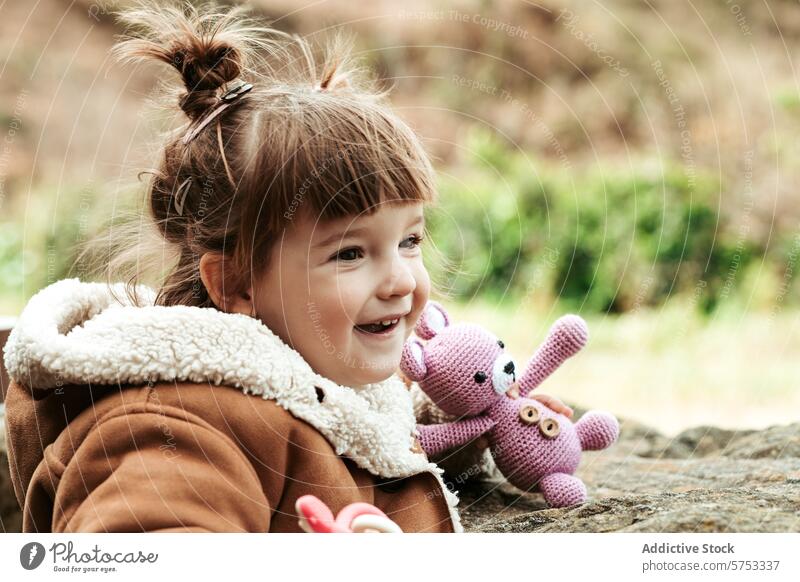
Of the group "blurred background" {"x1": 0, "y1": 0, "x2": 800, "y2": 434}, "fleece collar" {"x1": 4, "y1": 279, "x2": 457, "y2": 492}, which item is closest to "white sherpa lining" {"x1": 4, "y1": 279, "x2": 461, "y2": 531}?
"fleece collar" {"x1": 4, "y1": 279, "x2": 457, "y2": 492}

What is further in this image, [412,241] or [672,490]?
[672,490]

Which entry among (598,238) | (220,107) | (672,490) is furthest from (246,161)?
(598,238)

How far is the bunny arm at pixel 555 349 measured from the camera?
935 mm

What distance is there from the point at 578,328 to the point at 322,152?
34 centimetres

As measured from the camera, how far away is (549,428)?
0.91 meters

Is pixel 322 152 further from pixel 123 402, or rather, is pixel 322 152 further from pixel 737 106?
pixel 737 106

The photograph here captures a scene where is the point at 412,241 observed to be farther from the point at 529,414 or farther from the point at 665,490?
the point at 665,490

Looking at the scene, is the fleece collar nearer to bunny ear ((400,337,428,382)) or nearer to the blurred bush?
bunny ear ((400,337,428,382))

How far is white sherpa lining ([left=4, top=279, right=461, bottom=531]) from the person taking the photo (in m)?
0.70

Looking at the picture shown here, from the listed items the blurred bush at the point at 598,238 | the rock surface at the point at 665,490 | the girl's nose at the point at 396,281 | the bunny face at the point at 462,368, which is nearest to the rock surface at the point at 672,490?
the rock surface at the point at 665,490

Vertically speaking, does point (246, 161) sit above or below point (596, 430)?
above

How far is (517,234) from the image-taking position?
195 centimetres

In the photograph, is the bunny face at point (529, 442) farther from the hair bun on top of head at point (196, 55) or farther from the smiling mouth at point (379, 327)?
the hair bun on top of head at point (196, 55)
